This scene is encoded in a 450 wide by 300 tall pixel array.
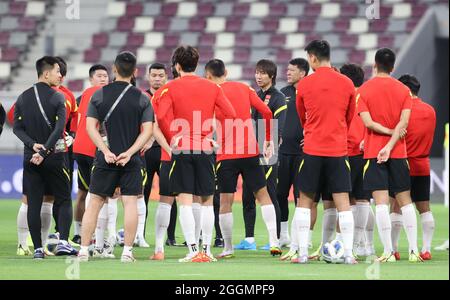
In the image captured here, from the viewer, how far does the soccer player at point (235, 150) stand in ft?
40.9

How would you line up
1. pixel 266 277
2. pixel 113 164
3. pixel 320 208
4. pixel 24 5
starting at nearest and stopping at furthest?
1. pixel 266 277
2. pixel 113 164
3. pixel 320 208
4. pixel 24 5

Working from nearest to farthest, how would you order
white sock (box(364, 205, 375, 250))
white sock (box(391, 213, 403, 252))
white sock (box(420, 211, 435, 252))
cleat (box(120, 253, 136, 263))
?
cleat (box(120, 253, 136, 263)) → white sock (box(391, 213, 403, 252)) → white sock (box(420, 211, 435, 252)) → white sock (box(364, 205, 375, 250))

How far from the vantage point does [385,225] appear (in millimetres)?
11844

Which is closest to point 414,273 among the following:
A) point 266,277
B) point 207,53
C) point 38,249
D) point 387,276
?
point 387,276

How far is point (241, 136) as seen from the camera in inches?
497

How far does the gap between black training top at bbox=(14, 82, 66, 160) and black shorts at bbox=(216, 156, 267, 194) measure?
178 cm

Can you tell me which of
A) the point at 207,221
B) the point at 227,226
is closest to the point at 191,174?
the point at 207,221

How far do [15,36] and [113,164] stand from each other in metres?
20.3

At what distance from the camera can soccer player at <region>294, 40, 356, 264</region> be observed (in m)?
11.2

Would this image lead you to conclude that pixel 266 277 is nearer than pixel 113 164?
Yes

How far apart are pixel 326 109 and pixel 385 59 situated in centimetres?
95

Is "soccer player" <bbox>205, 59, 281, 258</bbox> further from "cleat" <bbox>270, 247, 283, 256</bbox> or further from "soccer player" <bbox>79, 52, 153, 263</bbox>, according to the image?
"soccer player" <bbox>79, 52, 153, 263</bbox>

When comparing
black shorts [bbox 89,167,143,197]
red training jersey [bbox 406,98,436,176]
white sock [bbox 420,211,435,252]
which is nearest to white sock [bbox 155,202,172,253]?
black shorts [bbox 89,167,143,197]

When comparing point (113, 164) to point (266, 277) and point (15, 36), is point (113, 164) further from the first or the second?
point (15, 36)
